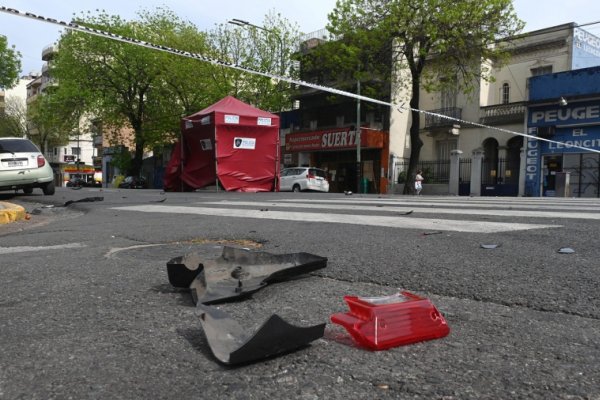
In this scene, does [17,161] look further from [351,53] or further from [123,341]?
[351,53]

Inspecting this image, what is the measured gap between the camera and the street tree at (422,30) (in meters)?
20.7

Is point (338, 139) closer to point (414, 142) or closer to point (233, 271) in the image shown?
point (414, 142)

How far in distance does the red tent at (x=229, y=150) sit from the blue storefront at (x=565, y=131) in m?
12.6

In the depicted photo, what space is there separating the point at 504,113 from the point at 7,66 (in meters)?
30.6

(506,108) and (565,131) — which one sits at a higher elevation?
(506,108)

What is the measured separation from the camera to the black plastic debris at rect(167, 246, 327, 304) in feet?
7.29

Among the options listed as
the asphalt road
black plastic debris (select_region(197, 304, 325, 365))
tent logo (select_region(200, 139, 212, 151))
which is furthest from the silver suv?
black plastic debris (select_region(197, 304, 325, 365))

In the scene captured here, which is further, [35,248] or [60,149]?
[60,149]

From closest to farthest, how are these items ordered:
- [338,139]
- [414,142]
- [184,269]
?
1. [184,269]
2. [414,142]
3. [338,139]

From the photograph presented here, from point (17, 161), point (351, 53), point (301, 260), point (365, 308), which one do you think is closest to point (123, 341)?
point (365, 308)

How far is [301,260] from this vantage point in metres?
2.73

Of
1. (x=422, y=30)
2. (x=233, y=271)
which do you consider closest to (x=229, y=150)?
(x=422, y=30)

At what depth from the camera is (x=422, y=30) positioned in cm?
2122

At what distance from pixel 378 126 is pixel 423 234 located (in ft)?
89.2
